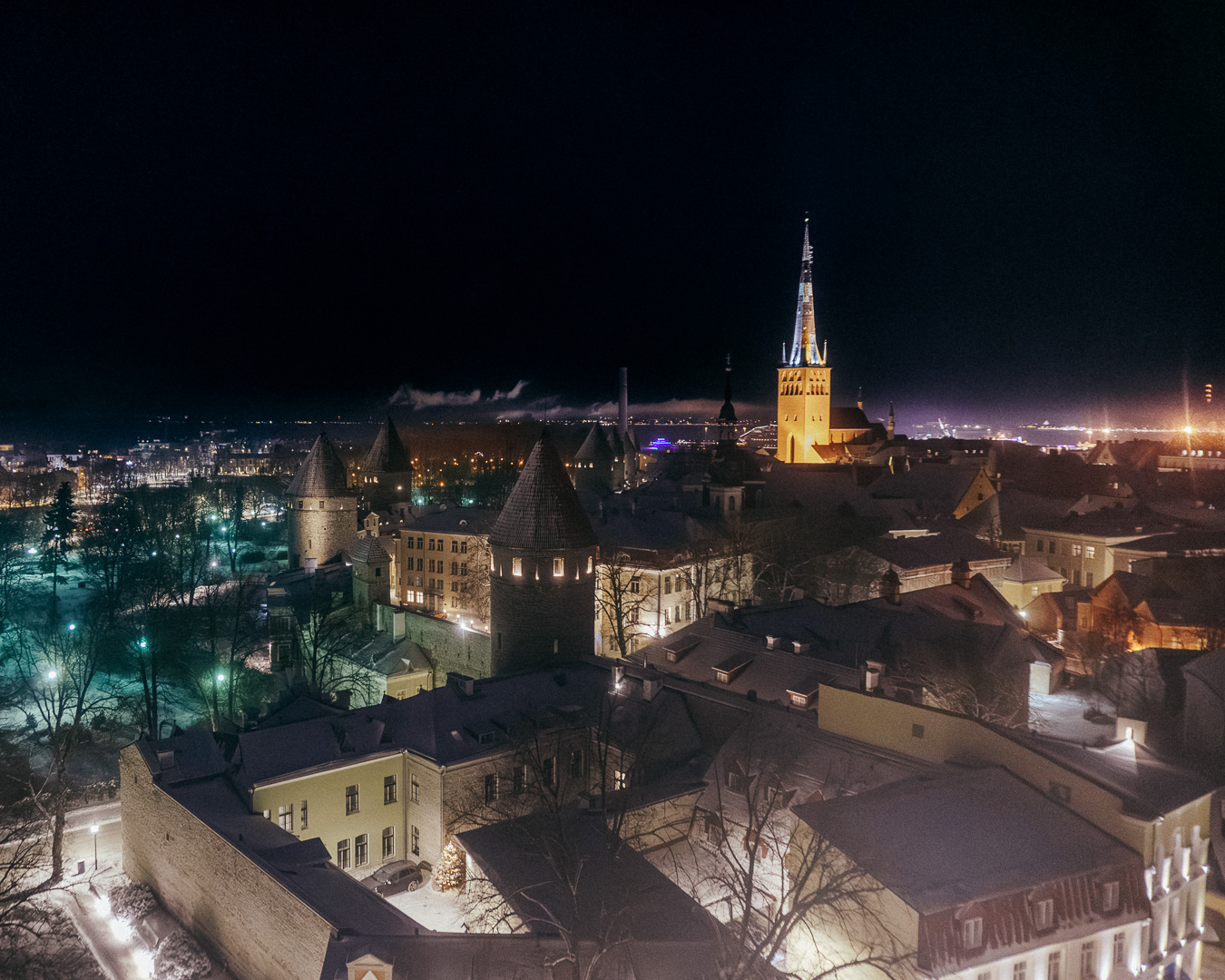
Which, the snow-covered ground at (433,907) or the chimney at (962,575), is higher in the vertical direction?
the chimney at (962,575)

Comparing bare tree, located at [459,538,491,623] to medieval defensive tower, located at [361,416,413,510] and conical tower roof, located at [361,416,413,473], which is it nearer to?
medieval defensive tower, located at [361,416,413,510]

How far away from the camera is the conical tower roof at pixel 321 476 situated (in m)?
47.2

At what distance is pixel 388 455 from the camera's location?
199 feet

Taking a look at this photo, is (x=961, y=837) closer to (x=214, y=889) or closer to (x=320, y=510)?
(x=214, y=889)

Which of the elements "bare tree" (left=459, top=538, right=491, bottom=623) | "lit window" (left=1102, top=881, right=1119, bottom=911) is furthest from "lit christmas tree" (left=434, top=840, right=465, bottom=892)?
"bare tree" (left=459, top=538, right=491, bottom=623)

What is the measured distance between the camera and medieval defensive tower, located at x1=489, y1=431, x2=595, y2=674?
2698 cm

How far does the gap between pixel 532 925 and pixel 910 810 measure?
6922 millimetres

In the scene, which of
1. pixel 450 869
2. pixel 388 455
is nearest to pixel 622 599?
pixel 450 869

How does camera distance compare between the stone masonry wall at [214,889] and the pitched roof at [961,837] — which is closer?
the pitched roof at [961,837]

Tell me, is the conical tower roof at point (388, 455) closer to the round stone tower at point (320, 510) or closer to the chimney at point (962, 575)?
the round stone tower at point (320, 510)

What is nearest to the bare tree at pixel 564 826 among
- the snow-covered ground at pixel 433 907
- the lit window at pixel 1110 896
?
the snow-covered ground at pixel 433 907

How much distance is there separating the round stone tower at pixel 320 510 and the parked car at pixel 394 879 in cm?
2898

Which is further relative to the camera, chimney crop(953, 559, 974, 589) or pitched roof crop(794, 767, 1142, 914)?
chimney crop(953, 559, 974, 589)

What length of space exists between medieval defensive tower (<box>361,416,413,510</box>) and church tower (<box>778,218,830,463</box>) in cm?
4335
